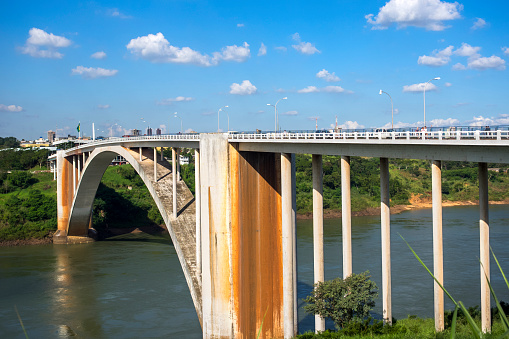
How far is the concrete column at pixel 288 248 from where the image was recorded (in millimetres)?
20938

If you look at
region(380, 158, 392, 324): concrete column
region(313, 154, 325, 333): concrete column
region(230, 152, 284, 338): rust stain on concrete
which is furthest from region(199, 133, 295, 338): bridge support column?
region(380, 158, 392, 324): concrete column

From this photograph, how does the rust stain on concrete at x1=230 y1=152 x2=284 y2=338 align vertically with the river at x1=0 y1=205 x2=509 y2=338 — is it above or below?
above

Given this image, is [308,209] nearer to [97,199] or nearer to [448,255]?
[97,199]

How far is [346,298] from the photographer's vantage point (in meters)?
17.8

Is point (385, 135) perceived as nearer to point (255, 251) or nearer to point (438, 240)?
point (438, 240)

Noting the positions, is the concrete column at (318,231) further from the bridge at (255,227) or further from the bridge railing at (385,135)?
the bridge railing at (385,135)

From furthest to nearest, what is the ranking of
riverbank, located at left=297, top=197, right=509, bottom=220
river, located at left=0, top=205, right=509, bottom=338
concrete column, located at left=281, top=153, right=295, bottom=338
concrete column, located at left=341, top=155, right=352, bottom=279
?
riverbank, located at left=297, top=197, right=509, bottom=220
river, located at left=0, top=205, right=509, bottom=338
concrete column, located at left=281, top=153, right=295, bottom=338
concrete column, located at left=341, top=155, right=352, bottom=279

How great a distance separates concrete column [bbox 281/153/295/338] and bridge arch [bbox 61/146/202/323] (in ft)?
18.3

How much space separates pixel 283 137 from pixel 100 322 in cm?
1423

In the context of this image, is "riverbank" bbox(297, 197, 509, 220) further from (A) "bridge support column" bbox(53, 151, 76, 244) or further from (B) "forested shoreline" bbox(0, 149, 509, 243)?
(A) "bridge support column" bbox(53, 151, 76, 244)

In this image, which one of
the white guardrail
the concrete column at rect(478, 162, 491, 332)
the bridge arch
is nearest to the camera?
the white guardrail

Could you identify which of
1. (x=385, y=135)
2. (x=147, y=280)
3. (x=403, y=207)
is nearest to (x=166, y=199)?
(x=147, y=280)

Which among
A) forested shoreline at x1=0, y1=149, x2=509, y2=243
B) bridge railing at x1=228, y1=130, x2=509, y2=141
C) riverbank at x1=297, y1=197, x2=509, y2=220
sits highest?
bridge railing at x1=228, y1=130, x2=509, y2=141

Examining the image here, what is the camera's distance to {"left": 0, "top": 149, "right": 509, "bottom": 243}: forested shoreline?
5686cm
